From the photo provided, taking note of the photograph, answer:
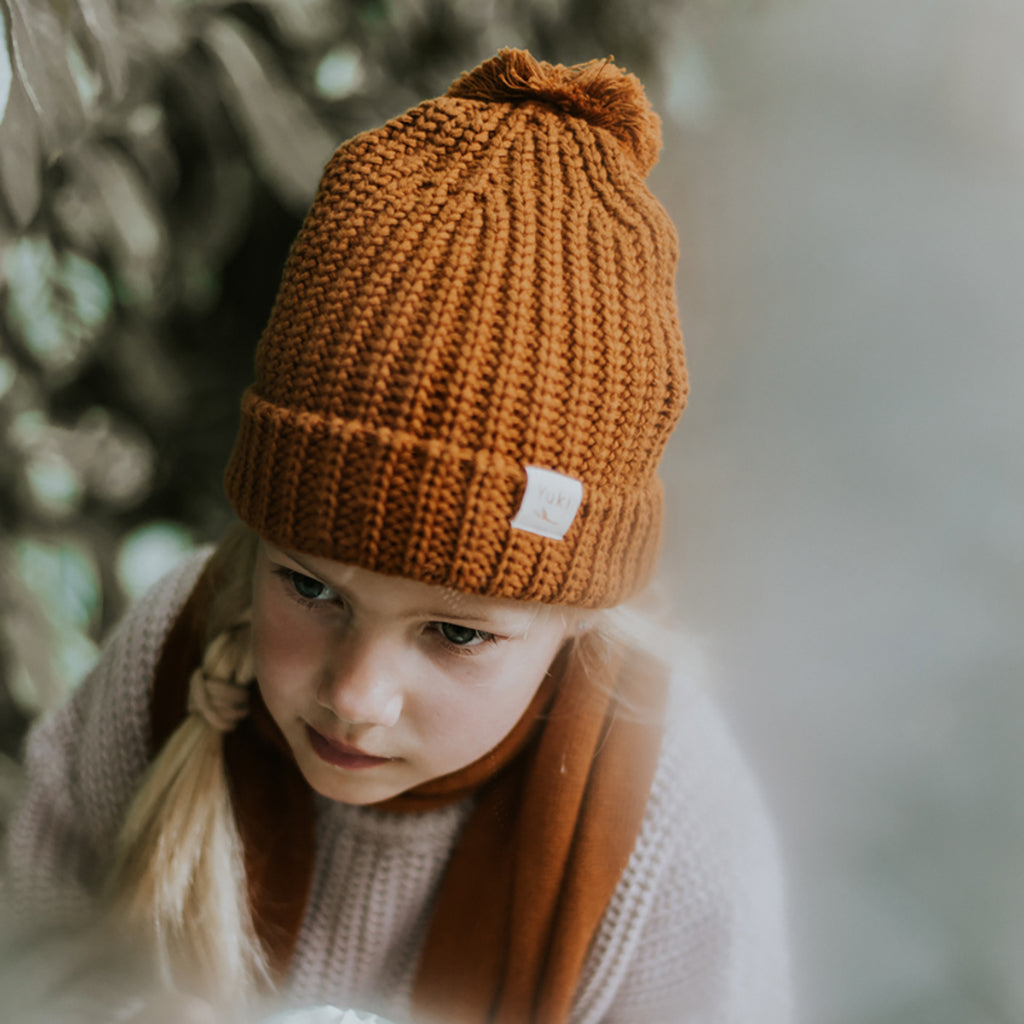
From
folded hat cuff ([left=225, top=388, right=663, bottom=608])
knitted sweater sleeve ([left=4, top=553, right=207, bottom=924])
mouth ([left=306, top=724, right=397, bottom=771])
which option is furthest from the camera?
knitted sweater sleeve ([left=4, top=553, right=207, bottom=924])

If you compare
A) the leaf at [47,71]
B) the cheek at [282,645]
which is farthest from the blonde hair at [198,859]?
the leaf at [47,71]

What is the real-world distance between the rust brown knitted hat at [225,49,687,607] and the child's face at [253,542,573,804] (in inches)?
1.3

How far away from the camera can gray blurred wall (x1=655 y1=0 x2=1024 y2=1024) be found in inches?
19.7

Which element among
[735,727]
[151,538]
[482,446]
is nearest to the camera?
[482,446]

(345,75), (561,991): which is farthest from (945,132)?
(561,991)

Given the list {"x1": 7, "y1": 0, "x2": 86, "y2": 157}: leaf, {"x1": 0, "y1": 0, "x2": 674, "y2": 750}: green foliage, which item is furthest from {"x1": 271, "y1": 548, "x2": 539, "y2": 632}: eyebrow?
{"x1": 7, "y1": 0, "x2": 86, "y2": 157}: leaf

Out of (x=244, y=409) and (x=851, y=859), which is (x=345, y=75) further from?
(x=851, y=859)

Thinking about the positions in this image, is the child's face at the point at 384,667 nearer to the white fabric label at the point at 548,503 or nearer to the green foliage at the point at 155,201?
the white fabric label at the point at 548,503

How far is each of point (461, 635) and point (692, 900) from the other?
277 millimetres

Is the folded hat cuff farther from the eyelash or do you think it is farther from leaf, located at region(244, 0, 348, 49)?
leaf, located at region(244, 0, 348, 49)

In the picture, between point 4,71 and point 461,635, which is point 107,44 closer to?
point 4,71

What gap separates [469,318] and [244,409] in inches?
6.4

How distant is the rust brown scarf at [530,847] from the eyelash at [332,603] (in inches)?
5.1

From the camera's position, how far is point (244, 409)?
515 mm
